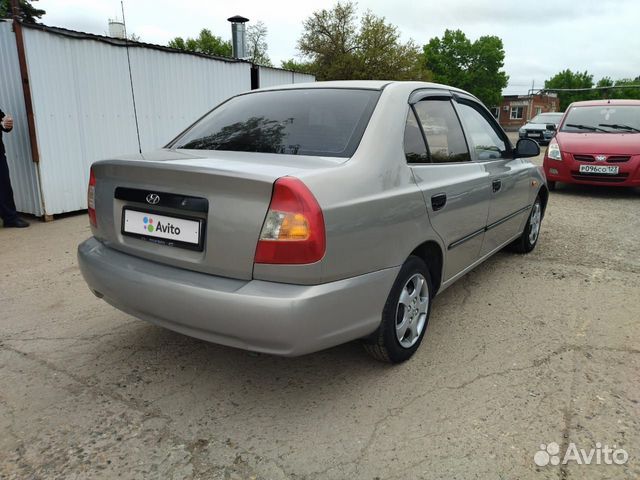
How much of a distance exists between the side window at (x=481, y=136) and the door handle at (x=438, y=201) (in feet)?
2.66

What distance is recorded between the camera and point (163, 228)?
93.2 inches

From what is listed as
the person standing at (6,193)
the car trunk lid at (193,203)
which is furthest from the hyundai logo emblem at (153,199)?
the person standing at (6,193)

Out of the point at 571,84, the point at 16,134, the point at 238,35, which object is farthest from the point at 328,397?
the point at 571,84

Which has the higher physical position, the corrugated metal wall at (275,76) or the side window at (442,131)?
the corrugated metal wall at (275,76)

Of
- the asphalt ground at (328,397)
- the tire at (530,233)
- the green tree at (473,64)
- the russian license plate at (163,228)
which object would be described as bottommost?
the asphalt ground at (328,397)

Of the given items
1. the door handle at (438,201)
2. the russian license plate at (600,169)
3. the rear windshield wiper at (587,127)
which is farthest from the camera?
the rear windshield wiper at (587,127)

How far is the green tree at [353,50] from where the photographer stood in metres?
39.4

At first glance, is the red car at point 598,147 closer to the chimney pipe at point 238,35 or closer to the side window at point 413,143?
the side window at point 413,143

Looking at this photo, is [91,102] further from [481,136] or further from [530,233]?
[530,233]

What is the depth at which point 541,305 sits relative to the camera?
12.4 ft

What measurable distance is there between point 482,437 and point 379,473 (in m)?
0.53

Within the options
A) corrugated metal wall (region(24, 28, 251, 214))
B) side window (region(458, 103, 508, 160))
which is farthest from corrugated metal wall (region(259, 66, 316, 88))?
side window (region(458, 103, 508, 160))


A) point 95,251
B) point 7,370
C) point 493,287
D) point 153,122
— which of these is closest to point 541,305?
point 493,287

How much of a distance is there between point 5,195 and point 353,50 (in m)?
38.4
